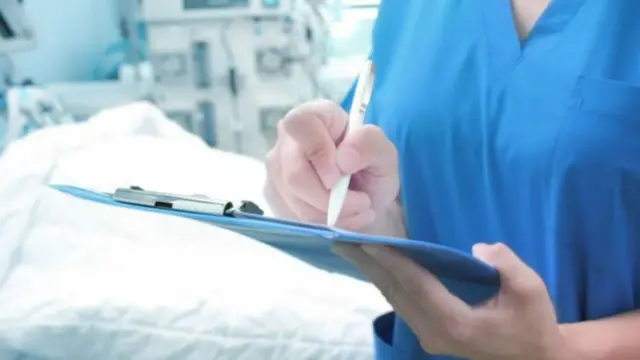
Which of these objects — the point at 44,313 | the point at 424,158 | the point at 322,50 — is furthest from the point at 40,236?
the point at 322,50

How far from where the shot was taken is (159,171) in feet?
4.77

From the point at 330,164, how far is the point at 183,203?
0.13 meters

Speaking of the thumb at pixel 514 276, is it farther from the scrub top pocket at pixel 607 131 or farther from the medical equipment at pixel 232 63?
the medical equipment at pixel 232 63

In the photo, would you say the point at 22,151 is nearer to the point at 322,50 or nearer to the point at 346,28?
the point at 322,50

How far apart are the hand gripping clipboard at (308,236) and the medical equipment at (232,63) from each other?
1370 mm

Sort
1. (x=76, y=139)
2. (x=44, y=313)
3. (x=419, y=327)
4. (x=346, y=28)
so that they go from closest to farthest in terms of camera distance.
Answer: (x=419, y=327)
(x=44, y=313)
(x=76, y=139)
(x=346, y=28)

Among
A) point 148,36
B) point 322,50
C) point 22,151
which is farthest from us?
point 322,50

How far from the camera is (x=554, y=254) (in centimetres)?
59

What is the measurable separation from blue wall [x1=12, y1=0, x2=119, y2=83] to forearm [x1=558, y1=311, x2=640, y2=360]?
1.60 metres

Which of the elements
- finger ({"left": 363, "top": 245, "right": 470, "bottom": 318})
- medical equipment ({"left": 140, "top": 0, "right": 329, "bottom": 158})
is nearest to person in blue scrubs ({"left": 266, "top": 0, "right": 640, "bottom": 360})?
finger ({"left": 363, "top": 245, "right": 470, "bottom": 318})

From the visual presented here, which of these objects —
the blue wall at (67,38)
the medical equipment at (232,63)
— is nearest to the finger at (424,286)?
the medical equipment at (232,63)

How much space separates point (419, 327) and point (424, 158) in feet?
0.56

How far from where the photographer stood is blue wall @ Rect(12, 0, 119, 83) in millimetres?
2064

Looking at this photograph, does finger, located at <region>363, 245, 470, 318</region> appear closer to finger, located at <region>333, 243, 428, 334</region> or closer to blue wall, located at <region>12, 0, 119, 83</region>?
finger, located at <region>333, 243, 428, 334</region>
